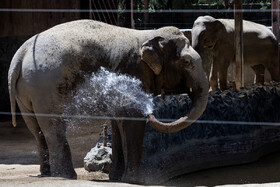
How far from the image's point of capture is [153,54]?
5500 mm

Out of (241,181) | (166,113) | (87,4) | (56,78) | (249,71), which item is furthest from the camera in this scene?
(249,71)

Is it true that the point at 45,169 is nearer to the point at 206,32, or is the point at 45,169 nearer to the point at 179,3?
the point at 206,32

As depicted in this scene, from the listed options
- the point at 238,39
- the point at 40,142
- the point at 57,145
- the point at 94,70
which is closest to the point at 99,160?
the point at 40,142

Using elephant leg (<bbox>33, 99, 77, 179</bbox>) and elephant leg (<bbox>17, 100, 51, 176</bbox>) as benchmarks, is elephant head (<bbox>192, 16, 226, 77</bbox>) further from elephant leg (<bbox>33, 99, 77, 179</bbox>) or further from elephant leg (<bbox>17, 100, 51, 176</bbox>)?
elephant leg (<bbox>33, 99, 77, 179</bbox>)

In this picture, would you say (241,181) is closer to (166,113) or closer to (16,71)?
(166,113)

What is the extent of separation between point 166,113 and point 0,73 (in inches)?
206

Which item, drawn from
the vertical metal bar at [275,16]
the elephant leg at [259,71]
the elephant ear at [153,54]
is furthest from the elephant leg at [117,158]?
the elephant leg at [259,71]

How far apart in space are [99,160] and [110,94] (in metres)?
1.30

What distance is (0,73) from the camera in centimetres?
1176

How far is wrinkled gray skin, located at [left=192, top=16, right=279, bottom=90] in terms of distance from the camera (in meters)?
10.4

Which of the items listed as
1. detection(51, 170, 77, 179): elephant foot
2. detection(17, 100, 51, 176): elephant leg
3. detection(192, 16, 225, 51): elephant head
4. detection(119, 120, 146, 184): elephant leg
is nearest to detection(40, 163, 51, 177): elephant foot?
detection(17, 100, 51, 176): elephant leg

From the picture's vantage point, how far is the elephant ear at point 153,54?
18.0 feet

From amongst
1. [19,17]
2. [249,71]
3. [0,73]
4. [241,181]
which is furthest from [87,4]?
[249,71]

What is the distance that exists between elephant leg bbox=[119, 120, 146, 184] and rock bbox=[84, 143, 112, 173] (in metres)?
1.07
